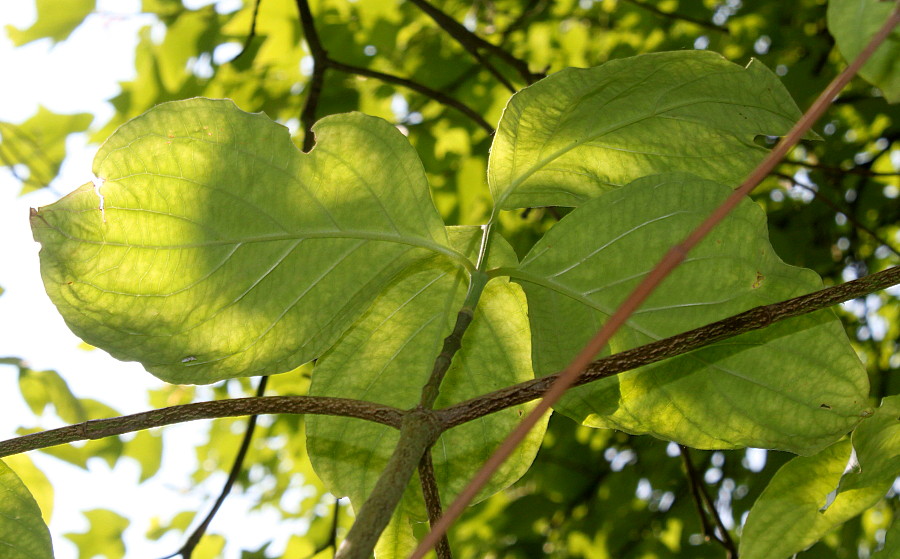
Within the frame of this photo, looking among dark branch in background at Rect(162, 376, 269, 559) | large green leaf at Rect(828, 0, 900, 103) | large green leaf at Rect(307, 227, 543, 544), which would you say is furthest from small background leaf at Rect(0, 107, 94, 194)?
large green leaf at Rect(828, 0, 900, 103)

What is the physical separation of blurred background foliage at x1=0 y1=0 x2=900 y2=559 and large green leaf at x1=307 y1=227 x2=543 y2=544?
3.73ft

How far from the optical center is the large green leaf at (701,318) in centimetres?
60

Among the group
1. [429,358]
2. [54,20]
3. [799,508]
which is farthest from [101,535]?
[799,508]

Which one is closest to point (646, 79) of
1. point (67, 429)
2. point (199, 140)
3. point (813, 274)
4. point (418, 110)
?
point (813, 274)

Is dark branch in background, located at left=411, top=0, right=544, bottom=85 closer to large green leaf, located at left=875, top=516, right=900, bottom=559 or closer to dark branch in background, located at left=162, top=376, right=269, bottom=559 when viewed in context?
dark branch in background, located at left=162, top=376, right=269, bottom=559

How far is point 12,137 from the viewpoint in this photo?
6.09 ft

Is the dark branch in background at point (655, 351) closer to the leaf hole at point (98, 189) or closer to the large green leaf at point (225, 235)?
the large green leaf at point (225, 235)

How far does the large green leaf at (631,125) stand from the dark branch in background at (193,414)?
9.6 inches

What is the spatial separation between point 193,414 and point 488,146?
5.57ft

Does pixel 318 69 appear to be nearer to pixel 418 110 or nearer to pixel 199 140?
pixel 418 110

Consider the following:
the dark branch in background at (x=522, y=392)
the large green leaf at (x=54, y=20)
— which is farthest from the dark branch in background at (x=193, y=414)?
the large green leaf at (x=54, y=20)

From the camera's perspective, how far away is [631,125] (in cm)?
64

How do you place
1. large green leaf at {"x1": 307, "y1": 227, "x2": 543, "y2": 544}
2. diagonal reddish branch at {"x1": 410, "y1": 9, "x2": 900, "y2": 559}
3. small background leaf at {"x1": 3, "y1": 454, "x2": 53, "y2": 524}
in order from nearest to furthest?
diagonal reddish branch at {"x1": 410, "y1": 9, "x2": 900, "y2": 559} → large green leaf at {"x1": 307, "y1": 227, "x2": 543, "y2": 544} → small background leaf at {"x1": 3, "y1": 454, "x2": 53, "y2": 524}

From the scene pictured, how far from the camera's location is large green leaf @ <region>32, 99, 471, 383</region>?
22.1 inches
